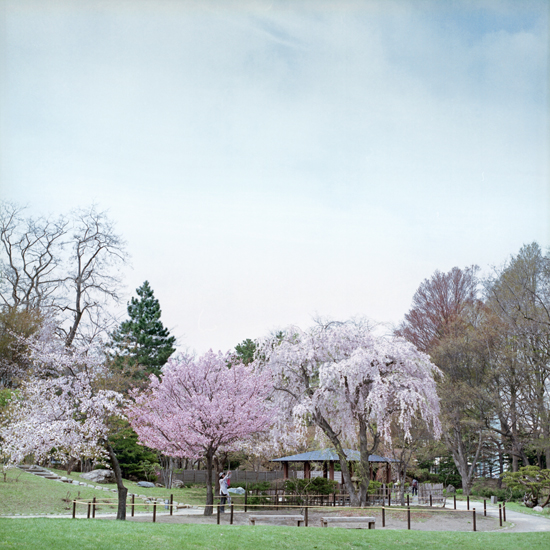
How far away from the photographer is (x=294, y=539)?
1097cm

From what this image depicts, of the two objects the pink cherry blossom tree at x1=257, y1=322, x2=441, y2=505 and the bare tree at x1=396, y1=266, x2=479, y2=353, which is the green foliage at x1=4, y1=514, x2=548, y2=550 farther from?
the bare tree at x1=396, y1=266, x2=479, y2=353

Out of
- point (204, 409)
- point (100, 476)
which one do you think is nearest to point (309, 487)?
point (204, 409)

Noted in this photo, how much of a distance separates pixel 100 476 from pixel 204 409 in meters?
10.3

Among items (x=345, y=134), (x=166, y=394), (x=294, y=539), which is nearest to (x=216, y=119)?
(x=345, y=134)

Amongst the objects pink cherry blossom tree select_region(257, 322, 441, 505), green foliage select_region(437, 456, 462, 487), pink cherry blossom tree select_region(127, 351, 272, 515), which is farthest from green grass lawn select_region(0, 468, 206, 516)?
green foliage select_region(437, 456, 462, 487)

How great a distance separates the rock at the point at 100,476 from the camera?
963 inches

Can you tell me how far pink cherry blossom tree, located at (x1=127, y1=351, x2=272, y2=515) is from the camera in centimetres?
1748

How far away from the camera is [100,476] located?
2464cm

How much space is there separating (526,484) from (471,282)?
18796mm

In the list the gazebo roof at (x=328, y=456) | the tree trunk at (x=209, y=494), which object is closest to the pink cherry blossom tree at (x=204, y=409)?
the tree trunk at (x=209, y=494)

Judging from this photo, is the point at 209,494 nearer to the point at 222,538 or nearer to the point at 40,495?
the point at 40,495

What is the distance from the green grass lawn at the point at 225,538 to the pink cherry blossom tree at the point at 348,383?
5.45 metres

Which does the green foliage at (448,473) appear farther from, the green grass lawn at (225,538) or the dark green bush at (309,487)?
the green grass lawn at (225,538)

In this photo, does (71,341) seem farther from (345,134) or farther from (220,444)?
(345,134)
